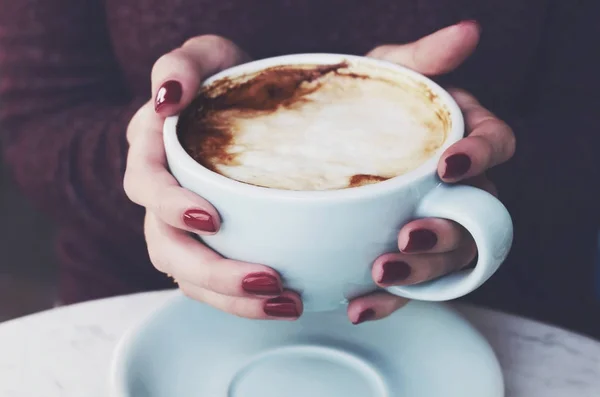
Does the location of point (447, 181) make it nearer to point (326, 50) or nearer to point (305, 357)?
point (305, 357)

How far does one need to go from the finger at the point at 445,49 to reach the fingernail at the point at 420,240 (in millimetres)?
216

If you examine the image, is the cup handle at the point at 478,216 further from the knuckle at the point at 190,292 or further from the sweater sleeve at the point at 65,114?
the sweater sleeve at the point at 65,114

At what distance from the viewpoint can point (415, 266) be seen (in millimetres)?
420

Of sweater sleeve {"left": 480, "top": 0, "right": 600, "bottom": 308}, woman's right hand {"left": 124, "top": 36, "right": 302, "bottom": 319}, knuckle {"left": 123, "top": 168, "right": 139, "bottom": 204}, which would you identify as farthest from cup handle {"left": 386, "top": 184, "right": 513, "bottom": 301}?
sweater sleeve {"left": 480, "top": 0, "right": 600, "bottom": 308}

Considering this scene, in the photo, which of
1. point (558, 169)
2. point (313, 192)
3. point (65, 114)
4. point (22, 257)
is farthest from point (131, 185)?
point (22, 257)

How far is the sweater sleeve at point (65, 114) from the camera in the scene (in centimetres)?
75

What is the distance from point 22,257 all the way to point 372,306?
1.10 meters

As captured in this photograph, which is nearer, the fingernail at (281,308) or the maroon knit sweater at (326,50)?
the fingernail at (281,308)

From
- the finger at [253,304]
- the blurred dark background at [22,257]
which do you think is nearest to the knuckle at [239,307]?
the finger at [253,304]

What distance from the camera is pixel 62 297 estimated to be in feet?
2.89

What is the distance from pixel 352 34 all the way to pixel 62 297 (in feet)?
1.64

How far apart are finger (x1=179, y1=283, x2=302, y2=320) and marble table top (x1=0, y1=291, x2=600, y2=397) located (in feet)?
0.18

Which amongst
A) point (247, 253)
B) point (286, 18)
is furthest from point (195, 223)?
point (286, 18)

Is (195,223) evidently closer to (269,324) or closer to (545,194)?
(269,324)
